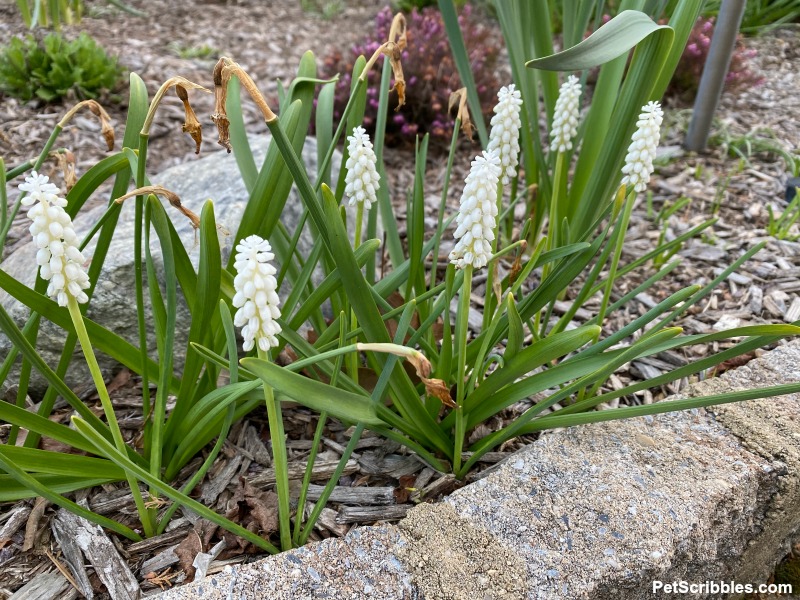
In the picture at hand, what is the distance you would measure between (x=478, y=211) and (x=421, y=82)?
245 cm

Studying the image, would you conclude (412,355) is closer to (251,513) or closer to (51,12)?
(251,513)

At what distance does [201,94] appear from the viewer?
12.9 ft

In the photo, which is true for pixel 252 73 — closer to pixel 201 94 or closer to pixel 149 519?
pixel 201 94

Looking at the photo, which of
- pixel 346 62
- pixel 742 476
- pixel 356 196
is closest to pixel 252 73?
pixel 346 62

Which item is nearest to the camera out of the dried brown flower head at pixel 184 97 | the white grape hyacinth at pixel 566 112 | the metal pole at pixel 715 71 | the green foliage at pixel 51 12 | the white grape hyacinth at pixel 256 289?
the white grape hyacinth at pixel 256 289

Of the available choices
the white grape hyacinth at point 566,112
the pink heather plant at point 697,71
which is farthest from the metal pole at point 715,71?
the white grape hyacinth at point 566,112

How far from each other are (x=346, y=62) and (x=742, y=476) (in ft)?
9.98

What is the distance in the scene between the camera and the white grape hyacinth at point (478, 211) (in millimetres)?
1155

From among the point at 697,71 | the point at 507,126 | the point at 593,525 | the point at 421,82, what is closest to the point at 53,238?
the point at 507,126

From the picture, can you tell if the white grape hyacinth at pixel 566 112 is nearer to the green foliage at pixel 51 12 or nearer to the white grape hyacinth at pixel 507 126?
the white grape hyacinth at pixel 507 126

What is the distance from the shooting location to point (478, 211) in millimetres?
1189

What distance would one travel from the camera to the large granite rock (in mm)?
1909

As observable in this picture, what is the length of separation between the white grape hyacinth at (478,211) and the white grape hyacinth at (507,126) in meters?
0.35

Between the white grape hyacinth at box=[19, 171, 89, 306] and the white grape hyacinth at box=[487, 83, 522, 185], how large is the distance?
3.02ft
